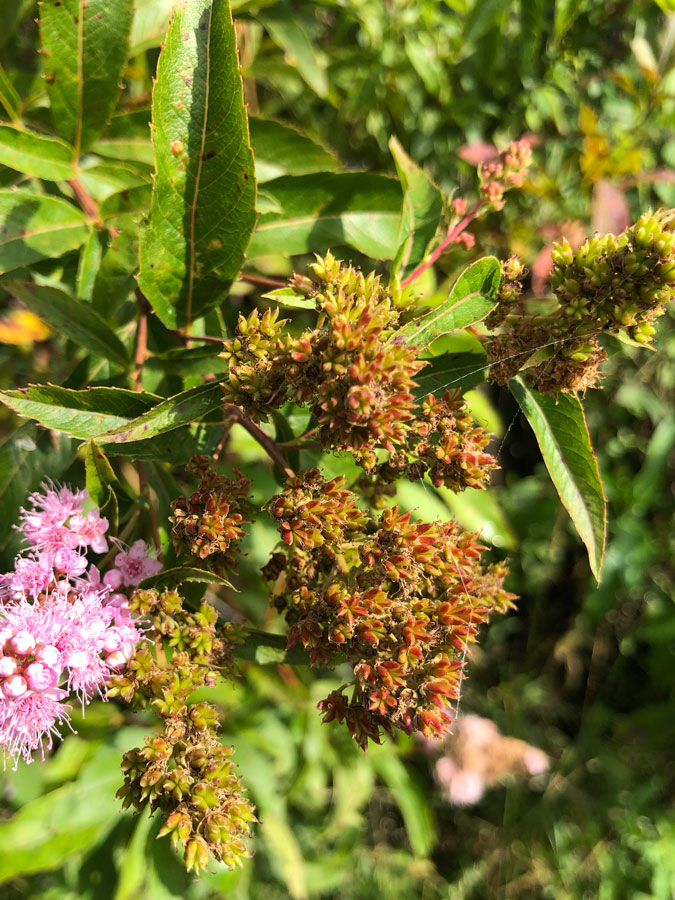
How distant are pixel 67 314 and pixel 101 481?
442mm

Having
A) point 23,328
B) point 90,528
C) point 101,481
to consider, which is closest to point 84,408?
point 101,481

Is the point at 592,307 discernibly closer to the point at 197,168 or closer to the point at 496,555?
the point at 197,168

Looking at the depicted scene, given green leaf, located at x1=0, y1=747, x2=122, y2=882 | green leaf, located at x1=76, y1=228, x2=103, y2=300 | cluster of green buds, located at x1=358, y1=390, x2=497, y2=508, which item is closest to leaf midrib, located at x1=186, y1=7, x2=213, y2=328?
green leaf, located at x1=76, y1=228, x2=103, y2=300

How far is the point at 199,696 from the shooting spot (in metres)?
2.37

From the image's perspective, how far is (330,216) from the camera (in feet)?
5.36

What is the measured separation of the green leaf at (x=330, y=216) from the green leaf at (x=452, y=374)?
0.46 metres

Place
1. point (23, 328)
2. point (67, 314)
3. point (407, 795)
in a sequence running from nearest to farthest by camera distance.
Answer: point (67, 314)
point (23, 328)
point (407, 795)

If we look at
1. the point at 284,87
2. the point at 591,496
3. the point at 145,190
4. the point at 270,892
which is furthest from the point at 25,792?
the point at 284,87

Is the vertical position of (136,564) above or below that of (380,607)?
below

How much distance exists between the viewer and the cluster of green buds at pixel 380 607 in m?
1.11

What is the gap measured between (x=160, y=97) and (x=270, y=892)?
3.77 m

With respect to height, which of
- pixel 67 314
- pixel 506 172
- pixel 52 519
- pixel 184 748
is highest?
pixel 506 172

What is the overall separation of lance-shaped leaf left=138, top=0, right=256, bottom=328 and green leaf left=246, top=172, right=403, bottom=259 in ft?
0.93

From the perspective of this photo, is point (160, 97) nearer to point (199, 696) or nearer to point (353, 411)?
point (353, 411)
